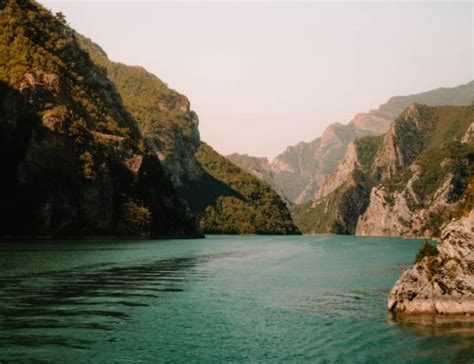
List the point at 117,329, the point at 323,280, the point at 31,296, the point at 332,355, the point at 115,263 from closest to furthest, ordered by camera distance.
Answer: the point at 332,355 → the point at 117,329 → the point at 31,296 → the point at 323,280 → the point at 115,263

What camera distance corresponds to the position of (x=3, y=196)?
137 m

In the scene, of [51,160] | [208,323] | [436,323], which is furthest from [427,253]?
[51,160]

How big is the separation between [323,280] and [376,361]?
1629 inches

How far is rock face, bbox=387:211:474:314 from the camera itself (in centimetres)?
4072

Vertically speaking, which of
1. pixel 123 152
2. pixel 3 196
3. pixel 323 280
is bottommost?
pixel 323 280

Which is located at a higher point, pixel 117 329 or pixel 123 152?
pixel 123 152

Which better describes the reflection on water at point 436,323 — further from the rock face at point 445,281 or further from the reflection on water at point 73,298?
the reflection on water at point 73,298

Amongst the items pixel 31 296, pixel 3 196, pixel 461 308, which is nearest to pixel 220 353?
pixel 461 308

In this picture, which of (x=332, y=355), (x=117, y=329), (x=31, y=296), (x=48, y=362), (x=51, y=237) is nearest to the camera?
(x=48, y=362)

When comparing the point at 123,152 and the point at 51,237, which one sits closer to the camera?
the point at 51,237

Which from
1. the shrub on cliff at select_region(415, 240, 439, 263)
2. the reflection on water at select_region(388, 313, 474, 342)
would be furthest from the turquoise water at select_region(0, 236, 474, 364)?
the shrub on cliff at select_region(415, 240, 439, 263)

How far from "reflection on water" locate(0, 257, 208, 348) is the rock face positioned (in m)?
21.7

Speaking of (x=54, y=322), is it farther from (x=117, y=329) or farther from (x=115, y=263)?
(x=115, y=263)

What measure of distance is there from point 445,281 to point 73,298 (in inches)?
1213
